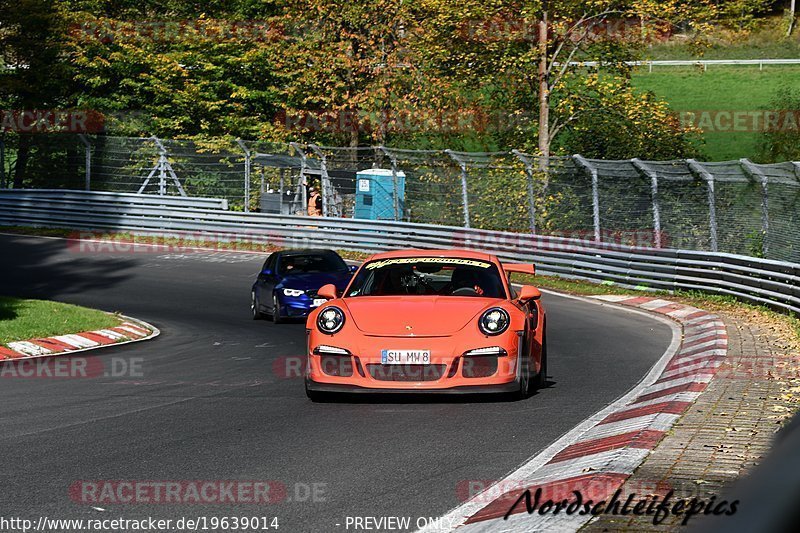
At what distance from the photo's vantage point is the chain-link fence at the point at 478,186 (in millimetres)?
20297

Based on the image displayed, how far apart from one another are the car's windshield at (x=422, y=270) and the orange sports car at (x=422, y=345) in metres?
0.28

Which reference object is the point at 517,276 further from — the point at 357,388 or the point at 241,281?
the point at 357,388

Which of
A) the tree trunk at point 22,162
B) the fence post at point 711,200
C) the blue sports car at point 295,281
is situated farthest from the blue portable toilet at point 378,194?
the tree trunk at point 22,162

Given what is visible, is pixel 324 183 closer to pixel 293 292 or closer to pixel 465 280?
pixel 293 292

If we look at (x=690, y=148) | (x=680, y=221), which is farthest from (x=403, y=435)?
(x=690, y=148)

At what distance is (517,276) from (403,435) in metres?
18.0

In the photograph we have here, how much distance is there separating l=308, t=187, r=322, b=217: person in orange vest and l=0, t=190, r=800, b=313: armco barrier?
213 cm

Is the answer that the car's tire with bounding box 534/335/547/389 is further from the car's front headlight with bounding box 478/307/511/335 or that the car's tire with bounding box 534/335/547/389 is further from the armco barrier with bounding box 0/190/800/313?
A: the armco barrier with bounding box 0/190/800/313

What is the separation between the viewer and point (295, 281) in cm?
1717

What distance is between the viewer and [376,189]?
30.5 metres
